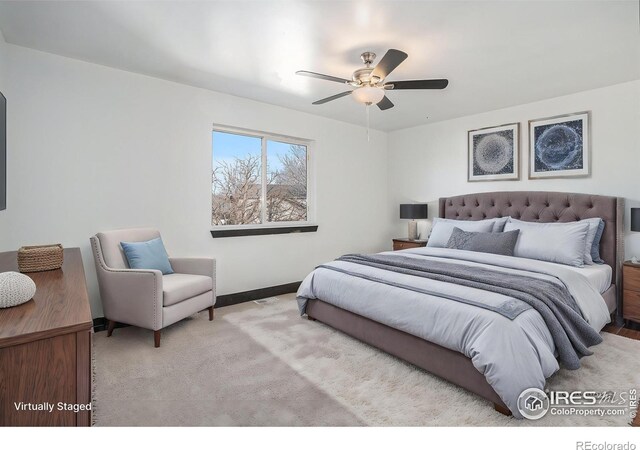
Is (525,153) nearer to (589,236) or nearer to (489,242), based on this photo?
(589,236)

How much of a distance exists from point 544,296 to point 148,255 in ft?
10.1

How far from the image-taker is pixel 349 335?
286 cm

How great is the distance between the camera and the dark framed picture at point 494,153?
405 centimetres

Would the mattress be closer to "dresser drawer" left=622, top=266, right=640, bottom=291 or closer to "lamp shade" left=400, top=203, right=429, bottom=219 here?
"dresser drawer" left=622, top=266, right=640, bottom=291

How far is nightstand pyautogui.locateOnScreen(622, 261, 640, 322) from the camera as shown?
3012 millimetres

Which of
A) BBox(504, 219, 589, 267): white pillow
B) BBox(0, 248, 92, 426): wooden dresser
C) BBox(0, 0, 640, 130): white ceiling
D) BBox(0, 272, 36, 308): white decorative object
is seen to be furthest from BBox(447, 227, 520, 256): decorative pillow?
BBox(0, 272, 36, 308): white decorative object

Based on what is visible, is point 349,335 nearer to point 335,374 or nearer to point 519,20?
point 335,374

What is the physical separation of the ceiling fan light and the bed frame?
5.80 ft

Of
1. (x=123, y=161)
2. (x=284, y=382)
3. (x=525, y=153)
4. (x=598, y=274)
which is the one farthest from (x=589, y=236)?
(x=123, y=161)

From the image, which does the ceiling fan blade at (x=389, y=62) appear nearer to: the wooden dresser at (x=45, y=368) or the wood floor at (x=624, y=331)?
the wooden dresser at (x=45, y=368)

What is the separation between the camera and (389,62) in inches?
90.8

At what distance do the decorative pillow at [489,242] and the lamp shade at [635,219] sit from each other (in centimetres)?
92

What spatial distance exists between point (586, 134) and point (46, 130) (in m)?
5.18

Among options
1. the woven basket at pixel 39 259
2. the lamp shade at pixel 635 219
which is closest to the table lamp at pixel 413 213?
the lamp shade at pixel 635 219
